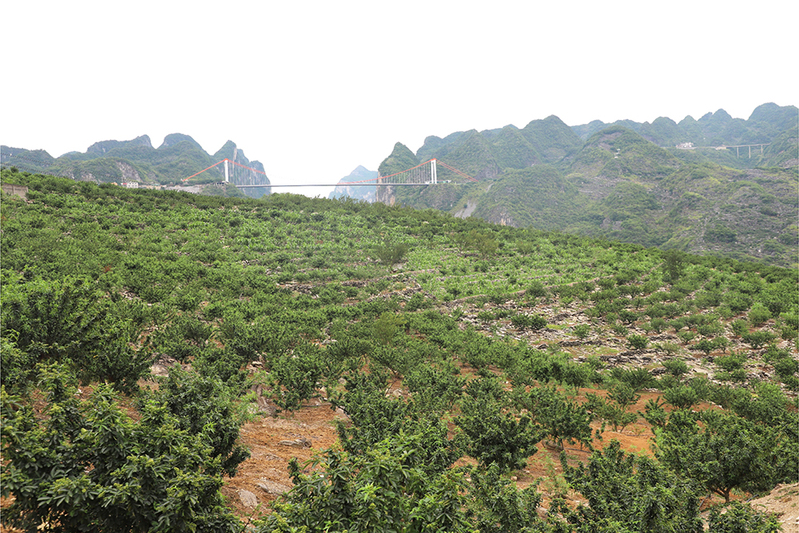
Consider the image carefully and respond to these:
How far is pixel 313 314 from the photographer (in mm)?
18656

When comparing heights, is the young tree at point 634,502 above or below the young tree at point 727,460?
above

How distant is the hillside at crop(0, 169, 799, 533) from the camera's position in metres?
3.90

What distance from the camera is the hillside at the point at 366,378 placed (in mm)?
3900

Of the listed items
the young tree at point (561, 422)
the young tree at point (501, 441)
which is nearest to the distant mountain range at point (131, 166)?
the young tree at point (561, 422)

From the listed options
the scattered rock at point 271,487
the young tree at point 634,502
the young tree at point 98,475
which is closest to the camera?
the young tree at point 98,475

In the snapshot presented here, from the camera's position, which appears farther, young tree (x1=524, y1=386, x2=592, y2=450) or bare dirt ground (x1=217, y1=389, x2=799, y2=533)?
young tree (x1=524, y1=386, x2=592, y2=450)

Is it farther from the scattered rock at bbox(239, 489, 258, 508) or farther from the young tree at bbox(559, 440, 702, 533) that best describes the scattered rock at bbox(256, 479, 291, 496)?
the young tree at bbox(559, 440, 702, 533)

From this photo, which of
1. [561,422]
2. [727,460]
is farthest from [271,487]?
[727,460]

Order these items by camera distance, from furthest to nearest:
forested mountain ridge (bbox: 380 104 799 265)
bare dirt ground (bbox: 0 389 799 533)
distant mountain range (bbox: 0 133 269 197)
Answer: distant mountain range (bbox: 0 133 269 197), forested mountain ridge (bbox: 380 104 799 265), bare dirt ground (bbox: 0 389 799 533)

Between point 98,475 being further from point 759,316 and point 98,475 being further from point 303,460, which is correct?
point 759,316

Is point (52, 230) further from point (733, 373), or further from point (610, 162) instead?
point (610, 162)

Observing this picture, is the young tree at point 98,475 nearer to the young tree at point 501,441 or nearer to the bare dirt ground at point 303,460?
the bare dirt ground at point 303,460

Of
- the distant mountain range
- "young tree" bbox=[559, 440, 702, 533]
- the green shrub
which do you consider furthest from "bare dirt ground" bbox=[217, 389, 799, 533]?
the distant mountain range

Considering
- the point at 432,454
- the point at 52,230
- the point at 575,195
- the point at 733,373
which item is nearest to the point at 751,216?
the point at 575,195
